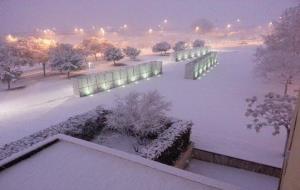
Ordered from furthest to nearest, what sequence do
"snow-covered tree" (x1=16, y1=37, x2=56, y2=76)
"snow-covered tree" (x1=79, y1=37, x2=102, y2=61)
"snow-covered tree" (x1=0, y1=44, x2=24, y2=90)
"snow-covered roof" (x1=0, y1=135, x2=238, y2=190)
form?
"snow-covered tree" (x1=79, y1=37, x2=102, y2=61), "snow-covered tree" (x1=16, y1=37, x2=56, y2=76), "snow-covered tree" (x1=0, y1=44, x2=24, y2=90), "snow-covered roof" (x1=0, y1=135, x2=238, y2=190)

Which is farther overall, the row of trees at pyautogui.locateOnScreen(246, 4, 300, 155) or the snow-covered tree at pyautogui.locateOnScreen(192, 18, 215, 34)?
the snow-covered tree at pyautogui.locateOnScreen(192, 18, 215, 34)

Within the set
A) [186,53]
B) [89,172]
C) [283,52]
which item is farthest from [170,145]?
[186,53]

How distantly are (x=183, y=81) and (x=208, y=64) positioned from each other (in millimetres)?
9054

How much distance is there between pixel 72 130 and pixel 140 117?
3.62m

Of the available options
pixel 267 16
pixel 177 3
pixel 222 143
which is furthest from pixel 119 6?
pixel 222 143

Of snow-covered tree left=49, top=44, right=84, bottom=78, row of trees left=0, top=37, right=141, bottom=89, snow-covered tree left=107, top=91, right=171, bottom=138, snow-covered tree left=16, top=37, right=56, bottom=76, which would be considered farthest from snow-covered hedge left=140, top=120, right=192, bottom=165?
snow-covered tree left=16, top=37, right=56, bottom=76

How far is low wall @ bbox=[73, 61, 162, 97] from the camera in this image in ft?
72.5

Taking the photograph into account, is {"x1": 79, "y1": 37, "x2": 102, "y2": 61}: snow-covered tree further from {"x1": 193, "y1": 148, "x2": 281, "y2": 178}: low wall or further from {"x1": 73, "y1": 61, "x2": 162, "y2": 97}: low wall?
{"x1": 193, "y1": 148, "x2": 281, "y2": 178}: low wall

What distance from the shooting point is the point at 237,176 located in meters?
11.9

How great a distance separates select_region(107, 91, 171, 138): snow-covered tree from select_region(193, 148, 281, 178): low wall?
256 centimetres

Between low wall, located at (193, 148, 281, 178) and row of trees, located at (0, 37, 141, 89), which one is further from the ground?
row of trees, located at (0, 37, 141, 89)

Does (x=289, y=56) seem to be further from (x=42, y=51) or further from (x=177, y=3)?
(x=177, y=3)

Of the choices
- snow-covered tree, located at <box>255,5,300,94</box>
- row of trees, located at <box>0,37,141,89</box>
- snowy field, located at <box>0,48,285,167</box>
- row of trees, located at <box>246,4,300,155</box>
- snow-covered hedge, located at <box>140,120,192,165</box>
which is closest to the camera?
snow-covered hedge, located at <box>140,120,192,165</box>

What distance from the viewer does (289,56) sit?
21.7 m
